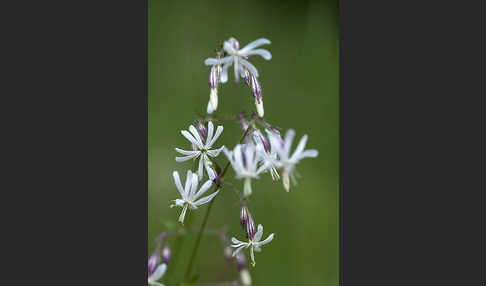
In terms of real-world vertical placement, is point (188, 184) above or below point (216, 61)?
below

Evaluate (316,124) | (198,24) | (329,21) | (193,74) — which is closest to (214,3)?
(198,24)

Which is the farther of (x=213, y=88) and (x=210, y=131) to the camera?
(x=210, y=131)

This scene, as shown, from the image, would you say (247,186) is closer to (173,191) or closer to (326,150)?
(173,191)

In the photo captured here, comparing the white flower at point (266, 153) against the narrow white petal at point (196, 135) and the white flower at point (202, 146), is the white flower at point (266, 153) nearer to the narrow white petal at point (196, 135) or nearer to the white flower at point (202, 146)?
the white flower at point (202, 146)

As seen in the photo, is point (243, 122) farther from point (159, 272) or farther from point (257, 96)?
point (159, 272)

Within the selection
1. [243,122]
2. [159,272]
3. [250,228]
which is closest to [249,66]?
[243,122]

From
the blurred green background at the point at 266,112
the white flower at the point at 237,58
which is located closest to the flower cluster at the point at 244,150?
the white flower at the point at 237,58

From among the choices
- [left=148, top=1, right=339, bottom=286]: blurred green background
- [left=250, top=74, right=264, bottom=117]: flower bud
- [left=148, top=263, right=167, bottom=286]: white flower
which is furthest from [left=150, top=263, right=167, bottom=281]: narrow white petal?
[left=148, top=1, right=339, bottom=286]: blurred green background

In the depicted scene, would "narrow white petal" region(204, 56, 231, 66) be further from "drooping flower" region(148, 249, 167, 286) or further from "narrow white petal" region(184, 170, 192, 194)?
"drooping flower" region(148, 249, 167, 286)
